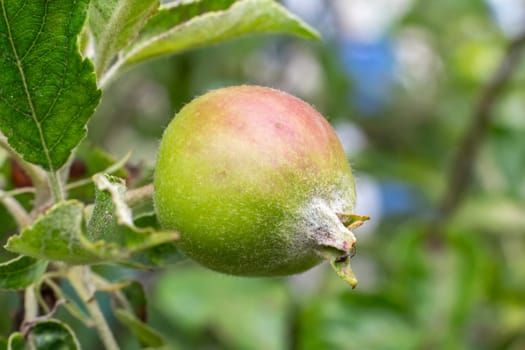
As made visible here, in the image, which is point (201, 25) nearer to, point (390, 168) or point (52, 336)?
point (52, 336)

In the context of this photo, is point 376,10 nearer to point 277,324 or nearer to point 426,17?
point 426,17

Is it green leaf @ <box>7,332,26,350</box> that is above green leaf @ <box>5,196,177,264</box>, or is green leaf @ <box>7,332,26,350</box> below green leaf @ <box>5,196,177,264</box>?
below

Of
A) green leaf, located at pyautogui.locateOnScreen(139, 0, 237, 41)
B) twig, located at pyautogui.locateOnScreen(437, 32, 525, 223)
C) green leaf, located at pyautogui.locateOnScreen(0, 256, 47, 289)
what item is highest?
twig, located at pyautogui.locateOnScreen(437, 32, 525, 223)

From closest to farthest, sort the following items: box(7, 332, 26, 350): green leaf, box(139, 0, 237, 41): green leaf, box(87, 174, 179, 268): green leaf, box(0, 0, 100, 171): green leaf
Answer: box(87, 174, 179, 268): green leaf, box(0, 0, 100, 171): green leaf, box(7, 332, 26, 350): green leaf, box(139, 0, 237, 41): green leaf

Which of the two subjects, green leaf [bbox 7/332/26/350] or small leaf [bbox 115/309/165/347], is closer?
green leaf [bbox 7/332/26/350]

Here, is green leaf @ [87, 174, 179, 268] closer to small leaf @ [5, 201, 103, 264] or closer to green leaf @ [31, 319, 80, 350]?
small leaf @ [5, 201, 103, 264]

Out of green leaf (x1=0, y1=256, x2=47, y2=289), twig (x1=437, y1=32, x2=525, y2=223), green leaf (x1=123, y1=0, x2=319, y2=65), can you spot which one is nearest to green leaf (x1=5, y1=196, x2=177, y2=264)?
green leaf (x1=0, y1=256, x2=47, y2=289)

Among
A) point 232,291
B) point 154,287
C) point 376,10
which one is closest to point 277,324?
point 232,291
